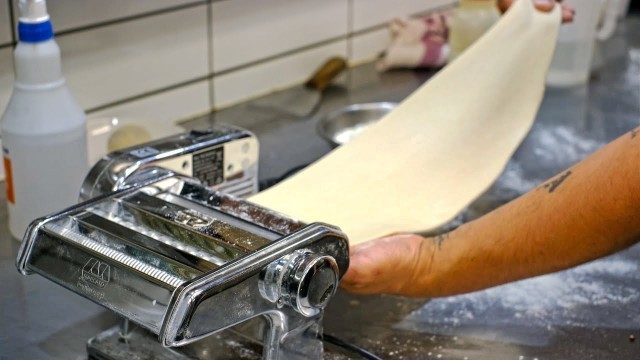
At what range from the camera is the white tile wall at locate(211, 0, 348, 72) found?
1244 millimetres

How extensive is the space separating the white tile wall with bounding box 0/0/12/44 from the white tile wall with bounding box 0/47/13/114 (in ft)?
0.04

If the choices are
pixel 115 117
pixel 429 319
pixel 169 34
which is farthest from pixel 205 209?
pixel 169 34

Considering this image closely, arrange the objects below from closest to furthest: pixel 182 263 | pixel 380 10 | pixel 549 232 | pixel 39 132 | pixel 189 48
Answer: pixel 182 263, pixel 549 232, pixel 39 132, pixel 189 48, pixel 380 10

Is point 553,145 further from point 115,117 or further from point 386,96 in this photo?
point 115,117

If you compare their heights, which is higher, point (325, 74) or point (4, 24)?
point (4, 24)

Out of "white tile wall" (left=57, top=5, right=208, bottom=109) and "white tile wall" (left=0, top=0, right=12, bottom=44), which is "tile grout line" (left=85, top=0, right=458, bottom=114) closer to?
"white tile wall" (left=57, top=5, right=208, bottom=109)

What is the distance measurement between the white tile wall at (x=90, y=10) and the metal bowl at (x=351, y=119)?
266 mm

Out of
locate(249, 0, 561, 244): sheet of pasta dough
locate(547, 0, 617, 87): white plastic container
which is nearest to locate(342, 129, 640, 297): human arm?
locate(249, 0, 561, 244): sheet of pasta dough

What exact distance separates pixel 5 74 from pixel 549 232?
0.61m

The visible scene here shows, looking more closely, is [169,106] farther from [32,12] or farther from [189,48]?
[32,12]

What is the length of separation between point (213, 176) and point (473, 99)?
1.04ft

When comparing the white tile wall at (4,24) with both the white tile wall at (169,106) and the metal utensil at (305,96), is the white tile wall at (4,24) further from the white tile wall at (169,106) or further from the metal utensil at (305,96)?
the metal utensil at (305,96)

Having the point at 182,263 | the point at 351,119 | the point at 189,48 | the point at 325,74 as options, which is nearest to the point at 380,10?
the point at 325,74

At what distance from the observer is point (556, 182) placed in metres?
0.78
